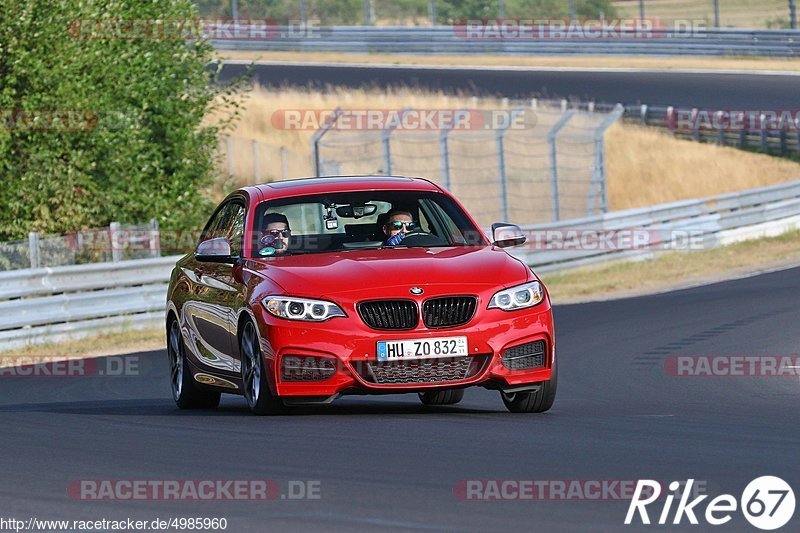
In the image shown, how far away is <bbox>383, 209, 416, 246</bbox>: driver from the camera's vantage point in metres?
10.8

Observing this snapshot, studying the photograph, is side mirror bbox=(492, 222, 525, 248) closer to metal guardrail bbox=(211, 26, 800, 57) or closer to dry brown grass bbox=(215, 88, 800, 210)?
dry brown grass bbox=(215, 88, 800, 210)

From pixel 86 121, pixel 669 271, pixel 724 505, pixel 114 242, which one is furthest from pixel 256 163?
pixel 724 505

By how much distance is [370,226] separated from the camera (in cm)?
1095

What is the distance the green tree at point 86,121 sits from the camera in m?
23.9

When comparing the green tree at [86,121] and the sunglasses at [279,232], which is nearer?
the sunglasses at [279,232]

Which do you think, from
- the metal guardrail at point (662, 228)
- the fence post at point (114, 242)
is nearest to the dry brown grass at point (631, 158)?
the metal guardrail at point (662, 228)

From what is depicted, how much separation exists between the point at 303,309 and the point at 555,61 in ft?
145

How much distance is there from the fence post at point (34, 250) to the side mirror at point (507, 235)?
1139 centimetres

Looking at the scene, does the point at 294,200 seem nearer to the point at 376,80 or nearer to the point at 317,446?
the point at 317,446

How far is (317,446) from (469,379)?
146 cm

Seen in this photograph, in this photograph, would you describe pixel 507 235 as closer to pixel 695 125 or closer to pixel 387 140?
pixel 387 140

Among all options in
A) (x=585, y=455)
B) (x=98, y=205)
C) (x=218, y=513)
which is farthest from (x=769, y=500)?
(x=98, y=205)

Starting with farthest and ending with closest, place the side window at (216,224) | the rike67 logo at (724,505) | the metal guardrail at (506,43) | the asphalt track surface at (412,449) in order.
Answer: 1. the metal guardrail at (506,43)
2. the side window at (216,224)
3. the asphalt track surface at (412,449)
4. the rike67 logo at (724,505)

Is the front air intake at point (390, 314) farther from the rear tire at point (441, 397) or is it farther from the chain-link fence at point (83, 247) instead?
the chain-link fence at point (83, 247)
